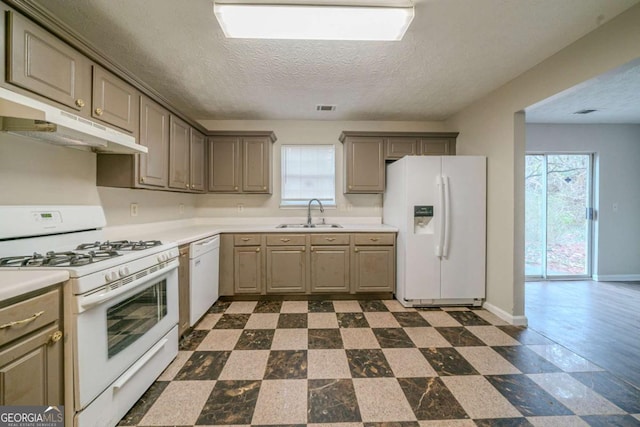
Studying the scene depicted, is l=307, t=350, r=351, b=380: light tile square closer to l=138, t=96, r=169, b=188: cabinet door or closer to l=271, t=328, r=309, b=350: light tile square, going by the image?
l=271, t=328, r=309, b=350: light tile square

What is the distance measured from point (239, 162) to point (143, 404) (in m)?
2.54

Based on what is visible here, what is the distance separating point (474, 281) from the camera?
2.69 m

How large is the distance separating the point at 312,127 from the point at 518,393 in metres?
3.39

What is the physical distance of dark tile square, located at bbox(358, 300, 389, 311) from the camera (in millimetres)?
2709

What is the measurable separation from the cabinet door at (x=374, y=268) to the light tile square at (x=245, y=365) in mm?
1412

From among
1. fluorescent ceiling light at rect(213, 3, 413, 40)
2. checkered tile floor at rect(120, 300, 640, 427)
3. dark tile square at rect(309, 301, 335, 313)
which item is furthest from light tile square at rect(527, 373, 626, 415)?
fluorescent ceiling light at rect(213, 3, 413, 40)

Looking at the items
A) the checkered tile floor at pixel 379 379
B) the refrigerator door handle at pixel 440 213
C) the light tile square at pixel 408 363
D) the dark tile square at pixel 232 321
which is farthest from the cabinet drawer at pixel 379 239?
the dark tile square at pixel 232 321

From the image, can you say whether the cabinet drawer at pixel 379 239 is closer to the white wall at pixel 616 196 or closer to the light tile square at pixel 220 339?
the light tile square at pixel 220 339

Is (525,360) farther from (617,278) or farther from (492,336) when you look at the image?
(617,278)

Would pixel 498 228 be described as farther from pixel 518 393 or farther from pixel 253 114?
pixel 253 114

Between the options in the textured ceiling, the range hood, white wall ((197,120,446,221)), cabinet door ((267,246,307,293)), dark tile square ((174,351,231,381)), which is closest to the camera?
the range hood

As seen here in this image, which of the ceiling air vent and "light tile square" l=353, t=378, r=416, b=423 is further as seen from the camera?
the ceiling air vent

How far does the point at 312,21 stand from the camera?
1547 mm

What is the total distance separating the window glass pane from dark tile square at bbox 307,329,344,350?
1806 millimetres
